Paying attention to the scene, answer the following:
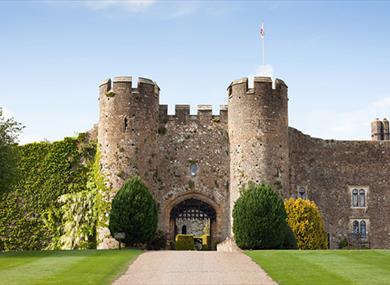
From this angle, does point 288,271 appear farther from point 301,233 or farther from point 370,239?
point 370,239

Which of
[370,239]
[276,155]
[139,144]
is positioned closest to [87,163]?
[139,144]

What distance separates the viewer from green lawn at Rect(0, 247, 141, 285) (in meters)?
18.1

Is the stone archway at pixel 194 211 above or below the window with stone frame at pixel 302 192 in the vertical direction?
below

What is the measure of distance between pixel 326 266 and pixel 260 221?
9.17 metres

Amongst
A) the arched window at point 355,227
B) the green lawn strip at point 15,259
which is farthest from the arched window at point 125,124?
the arched window at point 355,227

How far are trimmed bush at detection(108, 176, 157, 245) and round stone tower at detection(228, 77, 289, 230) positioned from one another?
235 inches

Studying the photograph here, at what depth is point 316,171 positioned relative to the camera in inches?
1564

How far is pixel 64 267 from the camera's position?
21.1 metres

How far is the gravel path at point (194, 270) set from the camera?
18156mm

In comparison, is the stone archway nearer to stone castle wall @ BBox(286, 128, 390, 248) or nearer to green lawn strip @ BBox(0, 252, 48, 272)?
stone castle wall @ BBox(286, 128, 390, 248)

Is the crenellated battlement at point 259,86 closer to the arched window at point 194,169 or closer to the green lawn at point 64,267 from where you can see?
the arched window at point 194,169

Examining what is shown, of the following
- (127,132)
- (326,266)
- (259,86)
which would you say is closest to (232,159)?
(259,86)

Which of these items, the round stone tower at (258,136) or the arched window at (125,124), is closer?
the arched window at (125,124)

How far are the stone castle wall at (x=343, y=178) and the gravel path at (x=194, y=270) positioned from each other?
48.7ft
